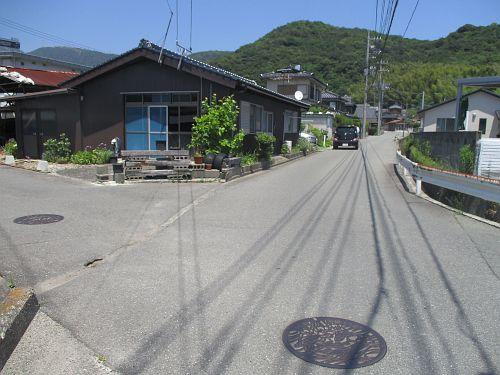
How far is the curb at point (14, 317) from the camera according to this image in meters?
3.36

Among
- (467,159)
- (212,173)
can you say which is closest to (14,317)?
(212,173)

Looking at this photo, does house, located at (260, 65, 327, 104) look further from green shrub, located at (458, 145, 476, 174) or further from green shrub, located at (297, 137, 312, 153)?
green shrub, located at (458, 145, 476, 174)

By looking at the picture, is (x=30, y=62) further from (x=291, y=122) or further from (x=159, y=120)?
(x=159, y=120)

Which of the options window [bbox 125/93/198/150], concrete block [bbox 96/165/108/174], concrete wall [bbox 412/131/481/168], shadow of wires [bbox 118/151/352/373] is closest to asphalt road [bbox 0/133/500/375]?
shadow of wires [bbox 118/151/352/373]

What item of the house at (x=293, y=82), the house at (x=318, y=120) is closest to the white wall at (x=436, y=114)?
the house at (x=318, y=120)

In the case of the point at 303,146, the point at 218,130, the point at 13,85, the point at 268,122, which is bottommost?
the point at 303,146

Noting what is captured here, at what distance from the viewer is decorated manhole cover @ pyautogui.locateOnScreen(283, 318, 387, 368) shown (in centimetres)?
341

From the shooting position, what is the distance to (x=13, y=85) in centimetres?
2156

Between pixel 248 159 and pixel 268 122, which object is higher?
pixel 268 122

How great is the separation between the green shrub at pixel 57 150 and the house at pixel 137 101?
1.08 ft

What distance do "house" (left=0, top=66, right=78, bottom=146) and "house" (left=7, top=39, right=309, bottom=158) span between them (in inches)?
74.2

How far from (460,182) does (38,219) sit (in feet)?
27.9

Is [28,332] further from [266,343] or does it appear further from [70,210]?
[70,210]

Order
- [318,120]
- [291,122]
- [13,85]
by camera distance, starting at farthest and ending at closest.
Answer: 1. [318,120]
2. [291,122]
3. [13,85]
